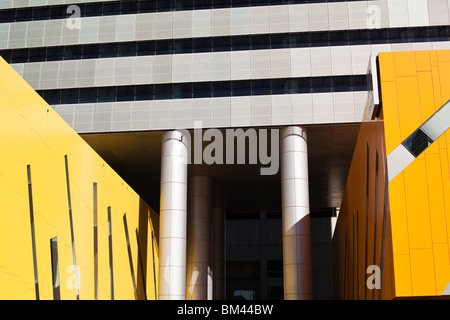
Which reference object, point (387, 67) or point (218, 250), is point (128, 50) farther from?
point (387, 67)

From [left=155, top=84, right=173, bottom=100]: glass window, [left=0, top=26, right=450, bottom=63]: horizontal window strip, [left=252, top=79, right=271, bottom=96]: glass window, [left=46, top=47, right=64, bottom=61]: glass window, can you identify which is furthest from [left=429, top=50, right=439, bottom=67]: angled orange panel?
[left=46, top=47, right=64, bottom=61]: glass window

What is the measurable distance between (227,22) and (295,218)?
12.7 metres

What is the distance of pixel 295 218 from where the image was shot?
32688 mm

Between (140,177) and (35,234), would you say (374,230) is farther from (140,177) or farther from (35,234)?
(140,177)

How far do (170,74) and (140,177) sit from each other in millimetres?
10969

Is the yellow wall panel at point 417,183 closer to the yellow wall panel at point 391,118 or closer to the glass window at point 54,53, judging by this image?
the yellow wall panel at point 391,118

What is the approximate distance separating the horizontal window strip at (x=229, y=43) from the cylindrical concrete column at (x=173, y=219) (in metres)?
5.71

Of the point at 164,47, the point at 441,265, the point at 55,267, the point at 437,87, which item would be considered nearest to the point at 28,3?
the point at 164,47

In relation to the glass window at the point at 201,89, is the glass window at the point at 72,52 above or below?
above

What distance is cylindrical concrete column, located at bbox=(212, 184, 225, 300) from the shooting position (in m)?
45.8

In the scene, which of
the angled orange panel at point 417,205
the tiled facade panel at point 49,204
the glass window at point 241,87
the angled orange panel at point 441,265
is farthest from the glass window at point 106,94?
the angled orange panel at point 441,265

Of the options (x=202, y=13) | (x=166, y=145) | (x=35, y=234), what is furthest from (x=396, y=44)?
(x=35, y=234)

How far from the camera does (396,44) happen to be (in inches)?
1341

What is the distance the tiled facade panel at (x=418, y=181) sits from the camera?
16.4 metres
